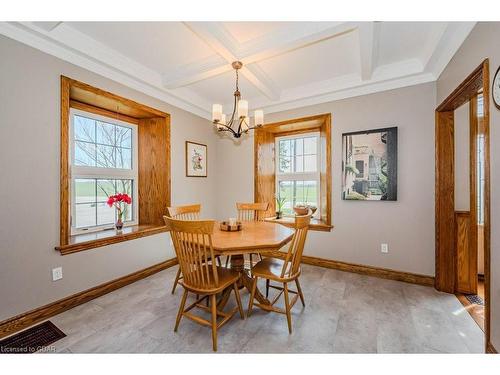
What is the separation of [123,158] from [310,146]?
2.87 m

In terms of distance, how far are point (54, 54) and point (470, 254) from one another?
458 cm

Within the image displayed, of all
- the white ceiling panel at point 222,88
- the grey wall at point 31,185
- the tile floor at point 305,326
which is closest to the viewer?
the tile floor at point 305,326

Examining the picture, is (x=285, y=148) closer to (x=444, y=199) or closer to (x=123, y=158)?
(x=444, y=199)

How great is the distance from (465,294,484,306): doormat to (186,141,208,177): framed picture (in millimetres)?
3664

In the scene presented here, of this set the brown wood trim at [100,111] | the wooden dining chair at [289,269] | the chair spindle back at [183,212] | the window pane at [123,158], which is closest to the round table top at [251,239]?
the wooden dining chair at [289,269]

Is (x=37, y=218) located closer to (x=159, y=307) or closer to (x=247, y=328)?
(x=159, y=307)

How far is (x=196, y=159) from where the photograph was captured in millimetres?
3633

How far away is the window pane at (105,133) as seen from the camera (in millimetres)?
2828

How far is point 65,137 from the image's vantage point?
206cm

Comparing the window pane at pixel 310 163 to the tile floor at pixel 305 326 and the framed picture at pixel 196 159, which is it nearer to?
the framed picture at pixel 196 159

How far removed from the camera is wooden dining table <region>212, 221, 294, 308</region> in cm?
166

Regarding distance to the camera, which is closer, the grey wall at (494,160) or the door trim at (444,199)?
the grey wall at (494,160)

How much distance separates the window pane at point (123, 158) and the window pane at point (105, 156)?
2.2 inches
